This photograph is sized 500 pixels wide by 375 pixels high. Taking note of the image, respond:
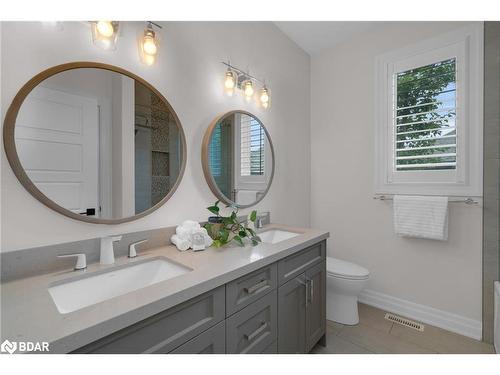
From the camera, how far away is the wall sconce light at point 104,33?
1.11 m

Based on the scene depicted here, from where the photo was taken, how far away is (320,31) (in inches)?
92.8

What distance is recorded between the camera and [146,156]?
1.37 metres

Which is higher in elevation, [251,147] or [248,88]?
[248,88]

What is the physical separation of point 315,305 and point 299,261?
15.5 inches

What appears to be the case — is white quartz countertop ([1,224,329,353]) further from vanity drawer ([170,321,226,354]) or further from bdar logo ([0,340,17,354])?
vanity drawer ([170,321,226,354])

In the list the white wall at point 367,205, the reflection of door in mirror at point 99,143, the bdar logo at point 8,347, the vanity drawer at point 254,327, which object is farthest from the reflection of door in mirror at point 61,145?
the white wall at point 367,205

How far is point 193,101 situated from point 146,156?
0.49 metres

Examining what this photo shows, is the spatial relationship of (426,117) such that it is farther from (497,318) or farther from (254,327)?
(254,327)

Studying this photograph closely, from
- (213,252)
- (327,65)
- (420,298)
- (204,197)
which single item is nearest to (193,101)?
(204,197)

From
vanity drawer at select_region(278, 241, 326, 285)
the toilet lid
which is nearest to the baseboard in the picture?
the toilet lid

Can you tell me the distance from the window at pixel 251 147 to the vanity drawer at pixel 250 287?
35.3 inches

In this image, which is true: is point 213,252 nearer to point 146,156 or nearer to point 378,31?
point 146,156

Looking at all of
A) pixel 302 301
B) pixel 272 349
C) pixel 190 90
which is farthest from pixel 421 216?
pixel 190 90

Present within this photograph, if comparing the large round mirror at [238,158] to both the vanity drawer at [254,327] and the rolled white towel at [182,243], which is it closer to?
the rolled white towel at [182,243]
